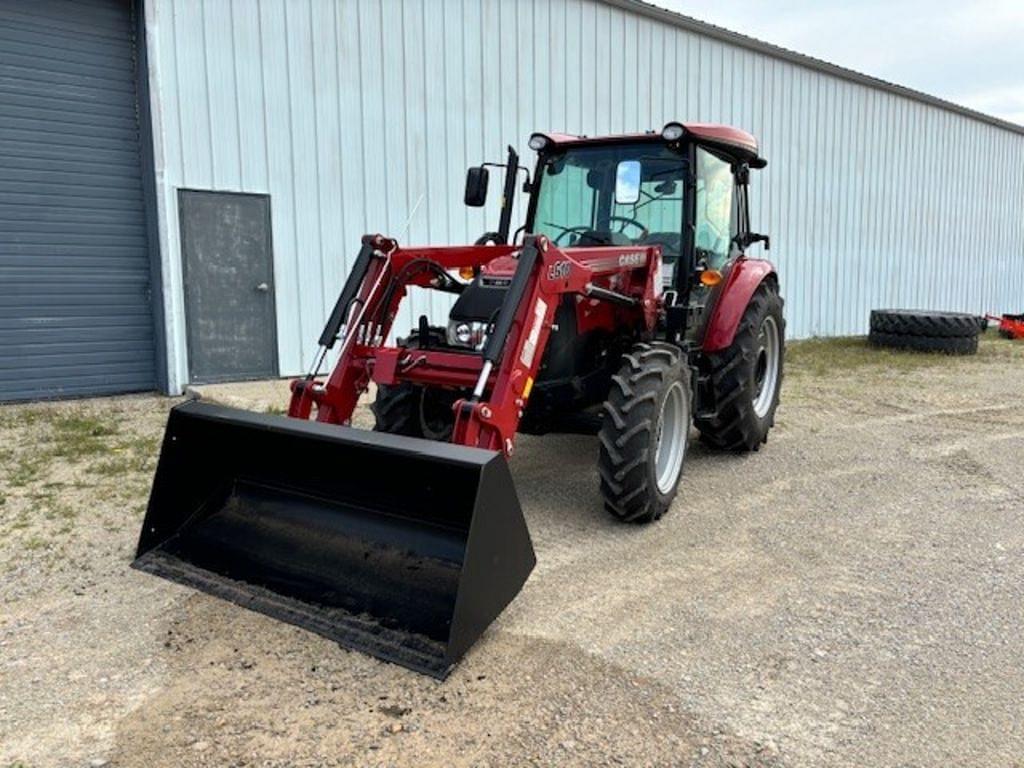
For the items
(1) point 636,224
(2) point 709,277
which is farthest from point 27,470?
(2) point 709,277

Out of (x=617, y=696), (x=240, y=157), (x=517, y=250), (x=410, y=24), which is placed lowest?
(x=617, y=696)

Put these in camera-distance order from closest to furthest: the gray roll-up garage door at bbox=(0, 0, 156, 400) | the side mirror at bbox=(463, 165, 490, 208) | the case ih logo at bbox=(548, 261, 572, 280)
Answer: the case ih logo at bbox=(548, 261, 572, 280), the side mirror at bbox=(463, 165, 490, 208), the gray roll-up garage door at bbox=(0, 0, 156, 400)

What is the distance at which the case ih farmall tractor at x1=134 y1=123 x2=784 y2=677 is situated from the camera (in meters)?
3.22

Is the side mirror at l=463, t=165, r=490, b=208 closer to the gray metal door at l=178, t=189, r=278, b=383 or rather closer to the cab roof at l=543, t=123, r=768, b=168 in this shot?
the cab roof at l=543, t=123, r=768, b=168

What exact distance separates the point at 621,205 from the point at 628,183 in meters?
0.16

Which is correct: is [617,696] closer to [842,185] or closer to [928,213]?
[842,185]

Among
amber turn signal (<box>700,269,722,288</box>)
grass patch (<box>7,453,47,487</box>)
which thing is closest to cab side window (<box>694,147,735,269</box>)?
amber turn signal (<box>700,269,722,288</box>)

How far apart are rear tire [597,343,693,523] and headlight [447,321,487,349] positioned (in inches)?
30.4

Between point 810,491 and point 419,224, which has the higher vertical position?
point 419,224

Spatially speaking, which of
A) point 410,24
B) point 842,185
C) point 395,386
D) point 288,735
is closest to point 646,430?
point 395,386

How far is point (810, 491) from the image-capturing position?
5.25 m

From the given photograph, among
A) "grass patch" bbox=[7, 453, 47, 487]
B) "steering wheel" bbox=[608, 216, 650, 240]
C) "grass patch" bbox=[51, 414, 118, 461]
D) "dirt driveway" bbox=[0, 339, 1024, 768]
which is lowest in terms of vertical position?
"dirt driveway" bbox=[0, 339, 1024, 768]

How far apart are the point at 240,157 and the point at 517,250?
4.78 meters

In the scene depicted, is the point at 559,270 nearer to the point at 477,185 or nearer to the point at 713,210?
the point at 477,185
